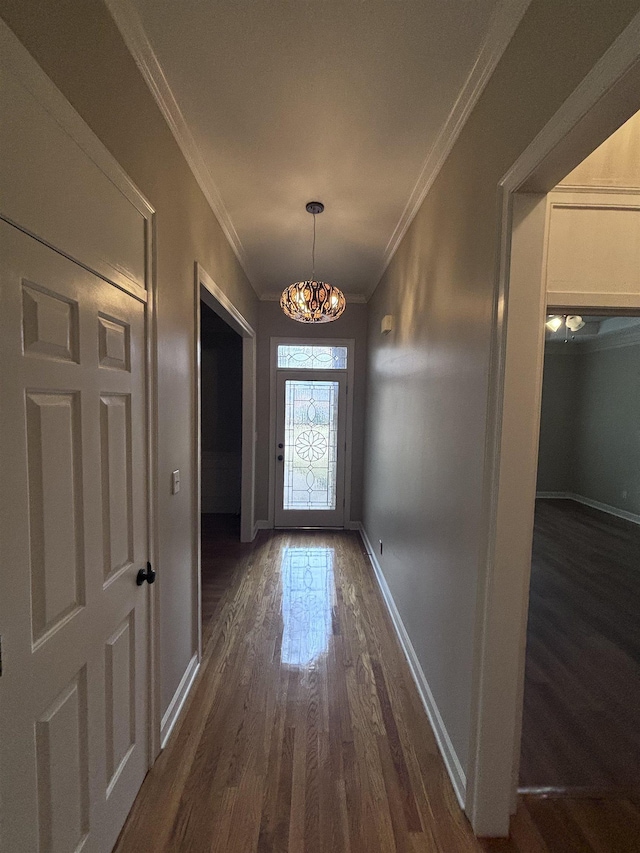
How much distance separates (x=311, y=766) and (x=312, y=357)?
3749 mm

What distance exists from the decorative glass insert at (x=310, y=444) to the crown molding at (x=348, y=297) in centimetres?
100

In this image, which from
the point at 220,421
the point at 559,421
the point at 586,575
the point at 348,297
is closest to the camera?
the point at 586,575

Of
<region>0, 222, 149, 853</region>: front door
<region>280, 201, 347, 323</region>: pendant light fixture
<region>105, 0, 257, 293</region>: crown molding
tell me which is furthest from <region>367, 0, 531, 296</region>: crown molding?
<region>0, 222, 149, 853</region>: front door

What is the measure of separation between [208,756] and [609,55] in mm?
2615

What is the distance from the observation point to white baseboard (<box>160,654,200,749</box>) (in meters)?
1.69

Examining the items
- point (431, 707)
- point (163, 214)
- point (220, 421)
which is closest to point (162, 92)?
point (163, 214)

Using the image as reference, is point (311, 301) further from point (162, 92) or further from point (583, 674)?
point (583, 674)

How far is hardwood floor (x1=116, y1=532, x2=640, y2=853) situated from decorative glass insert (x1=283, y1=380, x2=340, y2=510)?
2.10 metres

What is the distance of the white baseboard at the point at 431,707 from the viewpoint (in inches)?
58.5

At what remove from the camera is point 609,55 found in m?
0.79

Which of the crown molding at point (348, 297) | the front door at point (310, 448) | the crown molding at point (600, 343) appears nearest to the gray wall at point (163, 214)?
the crown molding at point (348, 297)

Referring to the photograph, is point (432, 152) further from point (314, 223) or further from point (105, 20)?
point (105, 20)

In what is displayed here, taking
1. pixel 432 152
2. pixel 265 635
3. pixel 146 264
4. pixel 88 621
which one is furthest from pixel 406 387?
pixel 88 621

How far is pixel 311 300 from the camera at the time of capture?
8.72 feet
